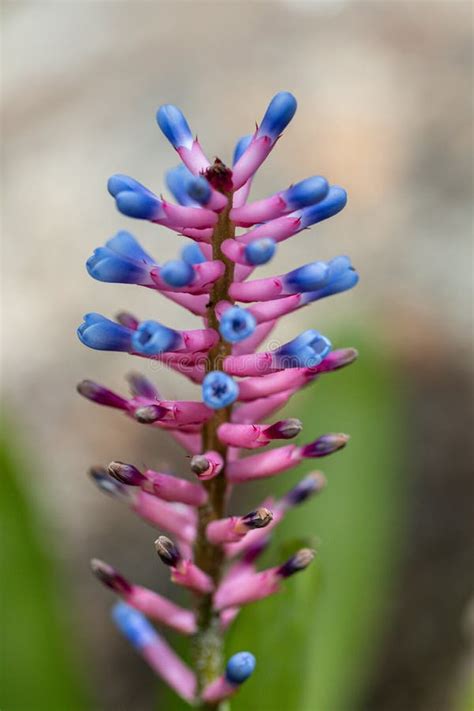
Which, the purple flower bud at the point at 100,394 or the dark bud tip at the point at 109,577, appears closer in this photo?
the purple flower bud at the point at 100,394

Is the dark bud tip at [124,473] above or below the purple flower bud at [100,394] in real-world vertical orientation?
below

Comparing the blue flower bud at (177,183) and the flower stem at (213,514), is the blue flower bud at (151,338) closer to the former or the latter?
the flower stem at (213,514)

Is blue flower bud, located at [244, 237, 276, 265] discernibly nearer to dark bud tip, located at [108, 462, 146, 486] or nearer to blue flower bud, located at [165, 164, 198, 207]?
blue flower bud, located at [165, 164, 198, 207]

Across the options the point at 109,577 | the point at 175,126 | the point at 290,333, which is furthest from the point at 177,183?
the point at 290,333

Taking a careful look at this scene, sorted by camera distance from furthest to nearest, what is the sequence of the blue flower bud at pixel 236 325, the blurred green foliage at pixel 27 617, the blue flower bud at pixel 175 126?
the blurred green foliage at pixel 27 617, the blue flower bud at pixel 175 126, the blue flower bud at pixel 236 325

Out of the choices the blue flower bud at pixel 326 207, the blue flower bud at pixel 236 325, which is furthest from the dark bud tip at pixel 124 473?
the blue flower bud at pixel 326 207

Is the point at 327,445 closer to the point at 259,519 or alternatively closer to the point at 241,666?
the point at 259,519
